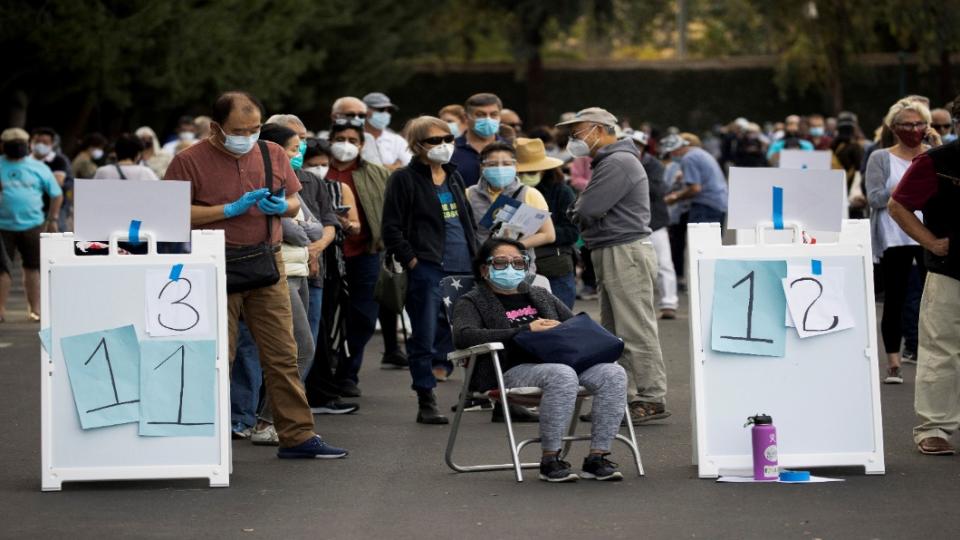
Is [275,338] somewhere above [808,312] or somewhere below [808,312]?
below

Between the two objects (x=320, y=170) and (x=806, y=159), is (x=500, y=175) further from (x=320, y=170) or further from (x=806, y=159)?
(x=806, y=159)

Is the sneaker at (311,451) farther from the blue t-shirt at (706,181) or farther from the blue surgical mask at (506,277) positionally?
the blue t-shirt at (706,181)

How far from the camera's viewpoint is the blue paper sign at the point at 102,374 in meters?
9.15

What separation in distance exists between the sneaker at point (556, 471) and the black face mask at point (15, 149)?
1079 centimetres

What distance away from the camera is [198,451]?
9258 millimetres

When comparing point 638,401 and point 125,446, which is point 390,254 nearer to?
point 638,401

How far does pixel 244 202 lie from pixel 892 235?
6.00 metres

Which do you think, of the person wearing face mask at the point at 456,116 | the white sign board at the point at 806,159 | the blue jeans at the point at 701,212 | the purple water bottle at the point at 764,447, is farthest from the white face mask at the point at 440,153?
the blue jeans at the point at 701,212

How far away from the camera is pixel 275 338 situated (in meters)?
9.80

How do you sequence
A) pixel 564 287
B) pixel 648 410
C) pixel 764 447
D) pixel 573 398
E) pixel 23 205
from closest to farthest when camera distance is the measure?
pixel 764 447 < pixel 573 398 < pixel 648 410 < pixel 564 287 < pixel 23 205

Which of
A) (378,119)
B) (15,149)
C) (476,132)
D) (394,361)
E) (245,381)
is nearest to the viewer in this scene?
(245,381)

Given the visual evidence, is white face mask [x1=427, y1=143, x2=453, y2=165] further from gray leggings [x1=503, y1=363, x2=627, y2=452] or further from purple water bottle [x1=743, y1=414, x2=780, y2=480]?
purple water bottle [x1=743, y1=414, x2=780, y2=480]

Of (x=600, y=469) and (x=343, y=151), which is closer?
(x=600, y=469)

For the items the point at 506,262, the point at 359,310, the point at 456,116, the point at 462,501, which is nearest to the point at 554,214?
the point at 359,310
